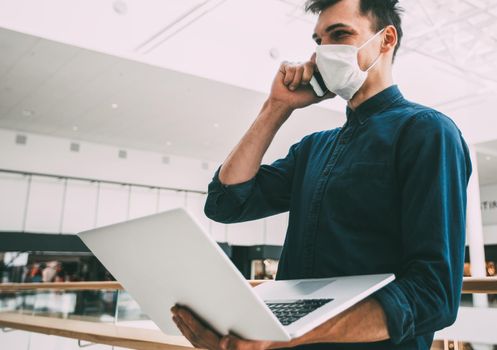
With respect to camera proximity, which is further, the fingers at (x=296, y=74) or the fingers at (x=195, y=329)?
the fingers at (x=296, y=74)

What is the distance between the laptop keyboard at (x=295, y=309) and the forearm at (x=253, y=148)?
45 cm

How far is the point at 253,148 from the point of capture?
3.99ft

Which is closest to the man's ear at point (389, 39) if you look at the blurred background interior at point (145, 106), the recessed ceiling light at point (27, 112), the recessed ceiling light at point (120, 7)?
the blurred background interior at point (145, 106)

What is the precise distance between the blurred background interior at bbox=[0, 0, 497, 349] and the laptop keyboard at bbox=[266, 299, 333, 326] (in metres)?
3.09

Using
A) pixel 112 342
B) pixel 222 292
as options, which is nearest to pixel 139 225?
pixel 222 292

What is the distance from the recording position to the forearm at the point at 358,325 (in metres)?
0.78

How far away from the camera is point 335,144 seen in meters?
1.17

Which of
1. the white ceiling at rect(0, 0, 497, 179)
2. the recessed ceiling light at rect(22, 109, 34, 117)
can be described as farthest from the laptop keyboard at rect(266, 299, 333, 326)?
the recessed ceiling light at rect(22, 109, 34, 117)

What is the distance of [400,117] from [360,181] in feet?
0.57

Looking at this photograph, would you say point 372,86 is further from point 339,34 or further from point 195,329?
point 195,329

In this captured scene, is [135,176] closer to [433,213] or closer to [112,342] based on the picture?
[112,342]

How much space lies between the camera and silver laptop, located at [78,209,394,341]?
0.68 metres

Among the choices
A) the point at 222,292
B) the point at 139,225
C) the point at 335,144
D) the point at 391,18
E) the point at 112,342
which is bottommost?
the point at 112,342

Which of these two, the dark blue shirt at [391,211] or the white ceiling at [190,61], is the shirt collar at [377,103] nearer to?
the dark blue shirt at [391,211]
